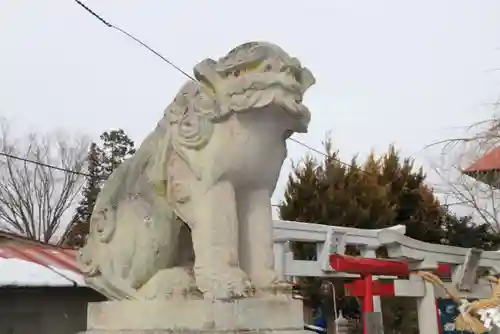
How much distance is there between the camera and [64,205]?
54.6 feet

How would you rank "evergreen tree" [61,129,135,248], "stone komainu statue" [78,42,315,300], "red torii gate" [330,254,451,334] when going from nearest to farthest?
1. "stone komainu statue" [78,42,315,300]
2. "red torii gate" [330,254,451,334]
3. "evergreen tree" [61,129,135,248]

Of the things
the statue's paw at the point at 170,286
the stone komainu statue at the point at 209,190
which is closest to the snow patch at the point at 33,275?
the stone komainu statue at the point at 209,190

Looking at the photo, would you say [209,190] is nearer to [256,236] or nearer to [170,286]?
[256,236]

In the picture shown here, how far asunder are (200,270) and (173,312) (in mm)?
197

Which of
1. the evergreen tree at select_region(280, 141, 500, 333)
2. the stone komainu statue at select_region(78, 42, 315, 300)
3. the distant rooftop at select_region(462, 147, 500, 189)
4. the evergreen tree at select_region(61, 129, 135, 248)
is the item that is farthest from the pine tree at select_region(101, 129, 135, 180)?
the stone komainu statue at select_region(78, 42, 315, 300)

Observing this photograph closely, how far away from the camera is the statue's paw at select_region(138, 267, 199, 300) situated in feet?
8.10

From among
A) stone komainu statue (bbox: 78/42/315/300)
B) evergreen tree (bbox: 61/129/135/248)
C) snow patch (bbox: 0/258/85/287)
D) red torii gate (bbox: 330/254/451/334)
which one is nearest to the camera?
stone komainu statue (bbox: 78/42/315/300)

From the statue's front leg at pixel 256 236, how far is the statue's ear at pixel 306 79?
18.6 inches

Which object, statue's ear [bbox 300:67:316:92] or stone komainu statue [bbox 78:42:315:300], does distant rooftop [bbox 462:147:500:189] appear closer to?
statue's ear [bbox 300:67:316:92]

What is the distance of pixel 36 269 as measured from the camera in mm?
4613

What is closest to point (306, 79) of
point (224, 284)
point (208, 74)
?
point (208, 74)

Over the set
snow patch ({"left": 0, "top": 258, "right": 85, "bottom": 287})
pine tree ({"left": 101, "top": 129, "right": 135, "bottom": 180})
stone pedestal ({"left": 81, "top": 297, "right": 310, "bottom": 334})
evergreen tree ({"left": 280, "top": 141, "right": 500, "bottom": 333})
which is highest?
pine tree ({"left": 101, "top": 129, "right": 135, "bottom": 180})

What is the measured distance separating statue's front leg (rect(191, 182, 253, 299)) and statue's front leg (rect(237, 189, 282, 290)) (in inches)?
4.5

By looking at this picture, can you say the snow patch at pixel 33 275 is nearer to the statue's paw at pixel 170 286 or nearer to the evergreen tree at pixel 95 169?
the statue's paw at pixel 170 286
